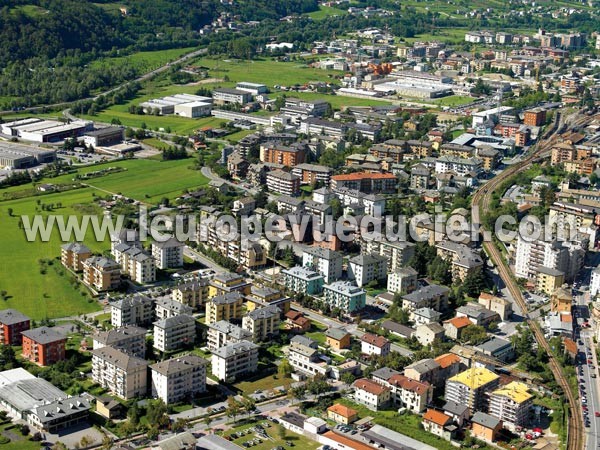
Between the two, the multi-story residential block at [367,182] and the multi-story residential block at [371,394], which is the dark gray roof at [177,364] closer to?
the multi-story residential block at [371,394]

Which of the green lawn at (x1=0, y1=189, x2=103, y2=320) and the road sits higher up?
the green lawn at (x1=0, y1=189, x2=103, y2=320)

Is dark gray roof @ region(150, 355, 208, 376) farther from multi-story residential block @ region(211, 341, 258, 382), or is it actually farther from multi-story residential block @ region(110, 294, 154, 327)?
multi-story residential block @ region(110, 294, 154, 327)

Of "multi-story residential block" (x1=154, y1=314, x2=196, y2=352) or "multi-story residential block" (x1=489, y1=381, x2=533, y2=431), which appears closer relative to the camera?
"multi-story residential block" (x1=489, y1=381, x2=533, y2=431)

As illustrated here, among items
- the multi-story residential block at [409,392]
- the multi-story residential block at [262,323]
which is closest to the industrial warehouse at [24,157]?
the multi-story residential block at [262,323]

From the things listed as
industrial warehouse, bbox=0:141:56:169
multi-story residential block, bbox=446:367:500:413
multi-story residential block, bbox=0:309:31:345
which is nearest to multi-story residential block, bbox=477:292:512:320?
multi-story residential block, bbox=446:367:500:413

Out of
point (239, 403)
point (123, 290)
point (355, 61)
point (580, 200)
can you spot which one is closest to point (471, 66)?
point (355, 61)

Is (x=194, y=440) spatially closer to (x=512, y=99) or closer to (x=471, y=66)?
(x=512, y=99)

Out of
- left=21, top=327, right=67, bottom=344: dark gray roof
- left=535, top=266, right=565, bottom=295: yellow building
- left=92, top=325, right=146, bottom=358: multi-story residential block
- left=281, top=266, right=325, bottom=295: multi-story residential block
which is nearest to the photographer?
left=92, top=325, right=146, bottom=358: multi-story residential block

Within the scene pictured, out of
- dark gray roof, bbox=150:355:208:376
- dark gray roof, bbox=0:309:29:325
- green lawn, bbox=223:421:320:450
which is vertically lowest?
green lawn, bbox=223:421:320:450
